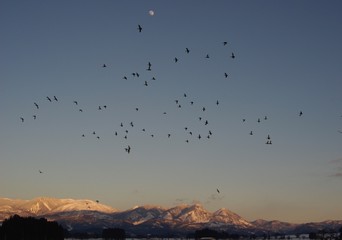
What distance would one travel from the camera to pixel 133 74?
8262cm

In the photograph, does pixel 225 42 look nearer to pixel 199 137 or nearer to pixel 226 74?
pixel 226 74

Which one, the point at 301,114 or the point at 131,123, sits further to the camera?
the point at 131,123

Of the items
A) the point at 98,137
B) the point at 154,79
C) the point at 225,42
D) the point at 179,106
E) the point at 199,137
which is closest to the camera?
the point at 225,42

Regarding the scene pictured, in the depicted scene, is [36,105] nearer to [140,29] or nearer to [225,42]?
[140,29]

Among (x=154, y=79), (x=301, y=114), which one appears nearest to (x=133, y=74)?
(x=154, y=79)

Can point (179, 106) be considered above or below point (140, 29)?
below

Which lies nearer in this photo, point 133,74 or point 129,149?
point 133,74

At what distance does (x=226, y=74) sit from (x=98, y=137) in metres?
34.9

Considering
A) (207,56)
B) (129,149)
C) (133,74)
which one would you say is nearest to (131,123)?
(129,149)

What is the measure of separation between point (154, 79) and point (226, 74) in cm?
1202

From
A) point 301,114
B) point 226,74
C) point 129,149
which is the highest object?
point 226,74

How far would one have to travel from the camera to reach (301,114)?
9025 cm

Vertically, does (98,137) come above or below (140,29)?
below

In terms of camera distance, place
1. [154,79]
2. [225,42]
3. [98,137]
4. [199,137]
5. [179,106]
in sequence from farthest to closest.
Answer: [98,137] < [199,137] < [179,106] < [154,79] < [225,42]
